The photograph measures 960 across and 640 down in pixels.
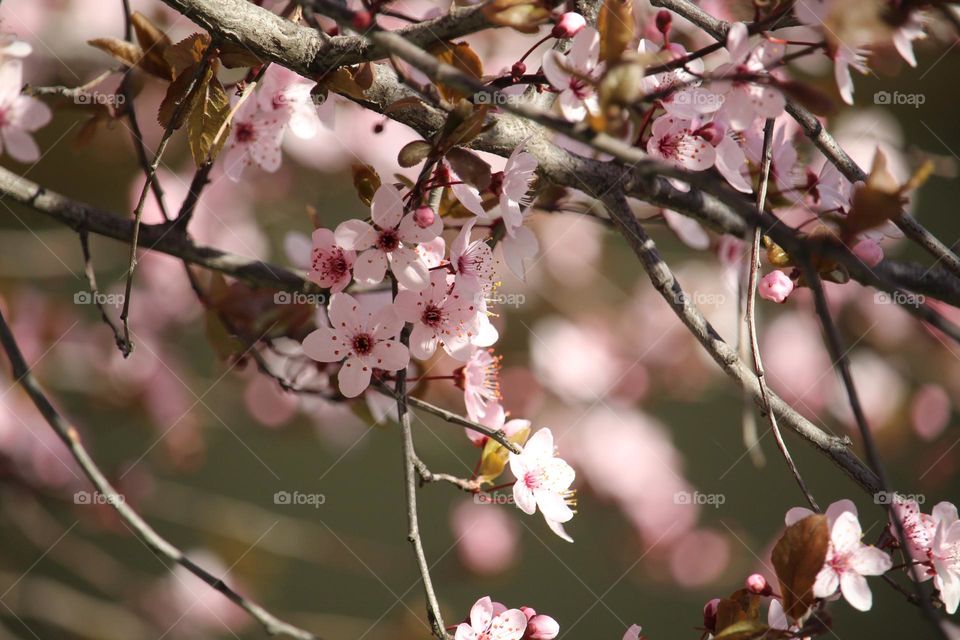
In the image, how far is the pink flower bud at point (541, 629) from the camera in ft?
2.56

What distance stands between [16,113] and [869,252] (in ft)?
3.38

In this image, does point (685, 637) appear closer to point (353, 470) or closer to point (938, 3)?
point (353, 470)

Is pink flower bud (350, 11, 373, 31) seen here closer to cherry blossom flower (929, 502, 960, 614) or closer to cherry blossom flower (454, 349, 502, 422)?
cherry blossom flower (454, 349, 502, 422)

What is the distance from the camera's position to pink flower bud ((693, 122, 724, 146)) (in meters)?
0.83

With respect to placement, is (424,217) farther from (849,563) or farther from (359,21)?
(849,563)

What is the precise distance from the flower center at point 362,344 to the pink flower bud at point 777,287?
1.38ft

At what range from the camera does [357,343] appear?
0.80 meters

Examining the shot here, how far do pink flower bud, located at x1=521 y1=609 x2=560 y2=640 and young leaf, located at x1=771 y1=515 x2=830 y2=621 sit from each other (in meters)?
0.22

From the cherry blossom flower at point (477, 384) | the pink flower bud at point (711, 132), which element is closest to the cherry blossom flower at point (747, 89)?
the pink flower bud at point (711, 132)

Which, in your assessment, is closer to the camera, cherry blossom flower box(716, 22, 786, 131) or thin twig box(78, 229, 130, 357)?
cherry blossom flower box(716, 22, 786, 131)

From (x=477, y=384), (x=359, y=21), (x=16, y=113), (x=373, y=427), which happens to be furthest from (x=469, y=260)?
(x=373, y=427)

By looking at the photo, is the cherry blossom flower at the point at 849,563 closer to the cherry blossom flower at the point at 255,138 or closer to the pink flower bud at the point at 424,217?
the pink flower bud at the point at 424,217

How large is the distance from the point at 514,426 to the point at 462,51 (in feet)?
1.31

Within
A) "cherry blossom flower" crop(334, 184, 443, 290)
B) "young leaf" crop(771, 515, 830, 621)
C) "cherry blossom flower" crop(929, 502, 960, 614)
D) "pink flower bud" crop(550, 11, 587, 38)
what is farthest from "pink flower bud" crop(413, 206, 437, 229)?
"cherry blossom flower" crop(929, 502, 960, 614)
